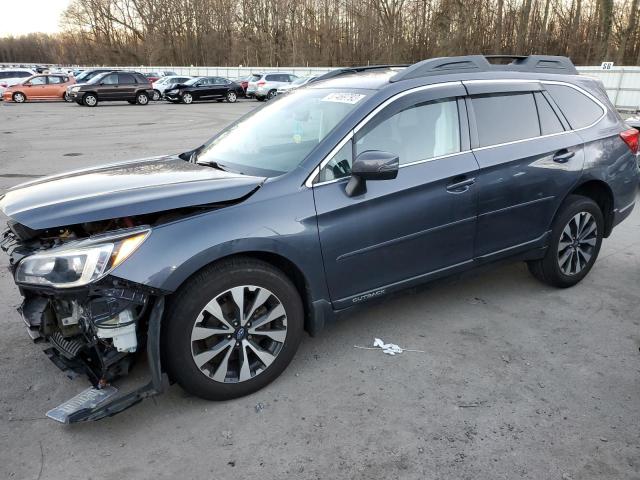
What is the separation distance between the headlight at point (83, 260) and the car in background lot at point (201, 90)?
28753 millimetres

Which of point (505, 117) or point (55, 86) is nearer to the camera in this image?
point (505, 117)

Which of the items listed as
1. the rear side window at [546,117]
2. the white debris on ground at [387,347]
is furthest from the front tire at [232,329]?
the rear side window at [546,117]

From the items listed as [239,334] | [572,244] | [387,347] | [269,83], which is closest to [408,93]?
[387,347]

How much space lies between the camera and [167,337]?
8.86 feet

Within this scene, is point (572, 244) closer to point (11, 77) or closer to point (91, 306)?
point (91, 306)

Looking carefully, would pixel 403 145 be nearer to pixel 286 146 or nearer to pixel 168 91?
pixel 286 146

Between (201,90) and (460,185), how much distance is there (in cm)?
2850

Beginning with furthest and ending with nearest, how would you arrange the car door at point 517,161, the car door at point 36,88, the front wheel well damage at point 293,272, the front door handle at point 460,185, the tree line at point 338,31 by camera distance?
the tree line at point 338,31 < the car door at point 36,88 < the car door at point 517,161 < the front door handle at point 460,185 < the front wheel well damage at point 293,272

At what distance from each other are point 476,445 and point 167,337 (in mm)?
1678

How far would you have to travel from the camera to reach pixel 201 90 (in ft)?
97.5

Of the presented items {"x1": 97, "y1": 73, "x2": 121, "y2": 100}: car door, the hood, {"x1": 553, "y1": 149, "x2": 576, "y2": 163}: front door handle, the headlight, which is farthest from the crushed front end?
{"x1": 97, "y1": 73, "x2": 121, "y2": 100}: car door

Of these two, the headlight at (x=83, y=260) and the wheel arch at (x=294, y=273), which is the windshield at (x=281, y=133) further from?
the headlight at (x=83, y=260)

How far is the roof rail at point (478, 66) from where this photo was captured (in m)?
3.62

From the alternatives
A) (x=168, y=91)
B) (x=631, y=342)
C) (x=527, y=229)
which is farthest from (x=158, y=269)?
(x=168, y=91)
